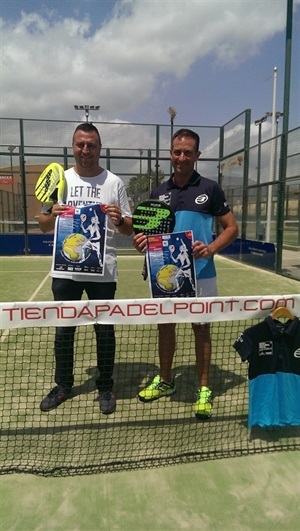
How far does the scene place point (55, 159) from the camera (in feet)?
47.8

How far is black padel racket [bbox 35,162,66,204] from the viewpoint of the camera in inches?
115

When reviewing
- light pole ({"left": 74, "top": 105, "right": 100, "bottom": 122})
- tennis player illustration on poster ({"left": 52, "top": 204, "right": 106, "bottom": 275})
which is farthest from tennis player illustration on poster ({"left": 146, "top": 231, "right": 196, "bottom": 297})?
light pole ({"left": 74, "top": 105, "right": 100, "bottom": 122})

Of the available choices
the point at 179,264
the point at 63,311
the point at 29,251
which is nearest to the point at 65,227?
the point at 63,311

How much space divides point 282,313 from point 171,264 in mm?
826

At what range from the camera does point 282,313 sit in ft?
8.73

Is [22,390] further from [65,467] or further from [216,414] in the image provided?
[216,414]

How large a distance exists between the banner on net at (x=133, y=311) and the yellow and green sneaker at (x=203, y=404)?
0.80m

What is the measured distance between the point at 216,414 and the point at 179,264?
1241 millimetres

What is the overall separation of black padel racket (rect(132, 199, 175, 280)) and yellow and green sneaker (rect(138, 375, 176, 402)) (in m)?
1.34

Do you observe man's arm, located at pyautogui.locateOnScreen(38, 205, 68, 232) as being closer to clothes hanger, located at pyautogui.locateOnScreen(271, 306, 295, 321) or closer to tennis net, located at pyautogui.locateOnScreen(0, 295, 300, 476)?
tennis net, located at pyautogui.locateOnScreen(0, 295, 300, 476)

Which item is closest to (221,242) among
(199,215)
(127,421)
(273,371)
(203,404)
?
(199,215)

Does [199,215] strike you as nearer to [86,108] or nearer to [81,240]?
[81,240]

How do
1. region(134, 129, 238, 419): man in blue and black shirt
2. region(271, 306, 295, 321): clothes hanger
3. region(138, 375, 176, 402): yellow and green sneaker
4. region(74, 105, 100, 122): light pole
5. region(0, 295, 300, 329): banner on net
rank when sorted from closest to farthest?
region(0, 295, 300, 329): banner on net
region(271, 306, 295, 321): clothes hanger
region(134, 129, 238, 419): man in blue and black shirt
region(138, 375, 176, 402): yellow and green sneaker
region(74, 105, 100, 122): light pole

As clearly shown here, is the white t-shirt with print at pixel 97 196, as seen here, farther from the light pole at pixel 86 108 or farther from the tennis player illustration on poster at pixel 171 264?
the light pole at pixel 86 108
